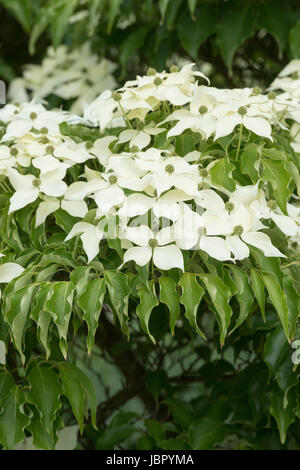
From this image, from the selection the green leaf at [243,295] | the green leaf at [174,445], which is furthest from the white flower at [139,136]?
the green leaf at [174,445]

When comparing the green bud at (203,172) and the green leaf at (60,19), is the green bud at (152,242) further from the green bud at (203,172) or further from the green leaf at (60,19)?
the green leaf at (60,19)

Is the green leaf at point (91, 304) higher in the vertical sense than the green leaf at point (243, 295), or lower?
higher

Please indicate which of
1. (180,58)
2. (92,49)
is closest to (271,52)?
(180,58)

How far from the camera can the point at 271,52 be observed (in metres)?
2.66

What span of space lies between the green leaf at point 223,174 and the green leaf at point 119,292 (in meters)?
0.23

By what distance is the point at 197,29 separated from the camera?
222 centimetres

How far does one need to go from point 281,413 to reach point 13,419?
0.47 m

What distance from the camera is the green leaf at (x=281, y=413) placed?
1.41m

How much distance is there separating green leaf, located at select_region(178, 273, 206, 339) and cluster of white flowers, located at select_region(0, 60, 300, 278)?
28 millimetres

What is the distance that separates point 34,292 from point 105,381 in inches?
49.1

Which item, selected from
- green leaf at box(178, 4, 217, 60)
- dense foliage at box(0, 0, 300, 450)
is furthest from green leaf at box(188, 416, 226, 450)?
green leaf at box(178, 4, 217, 60)

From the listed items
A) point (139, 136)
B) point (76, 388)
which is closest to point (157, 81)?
point (139, 136)

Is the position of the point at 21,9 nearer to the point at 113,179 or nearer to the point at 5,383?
the point at 113,179

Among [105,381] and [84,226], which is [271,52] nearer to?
[105,381]
